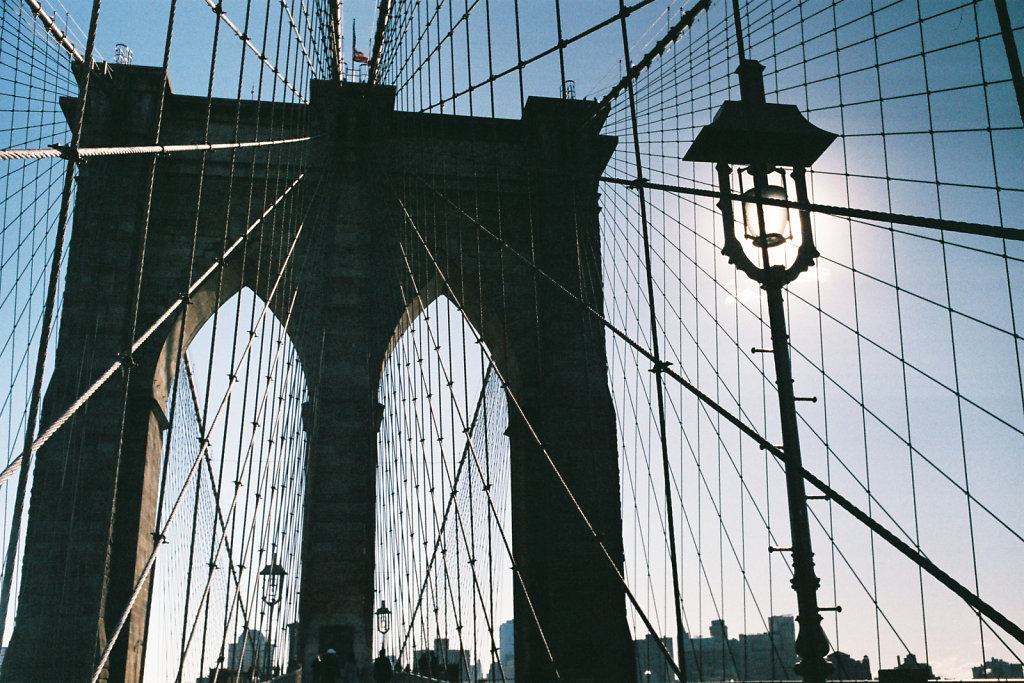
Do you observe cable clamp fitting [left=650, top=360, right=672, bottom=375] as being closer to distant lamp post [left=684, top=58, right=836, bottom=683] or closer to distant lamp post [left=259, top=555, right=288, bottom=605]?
distant lamp post [left=684, top=58, right=836, bottom=683]

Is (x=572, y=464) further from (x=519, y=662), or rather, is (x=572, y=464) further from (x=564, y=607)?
(x=519, y=662)

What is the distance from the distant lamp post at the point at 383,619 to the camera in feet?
42.3

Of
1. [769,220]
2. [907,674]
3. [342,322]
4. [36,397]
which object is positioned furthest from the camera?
[342,322]

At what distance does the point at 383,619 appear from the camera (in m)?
13.0

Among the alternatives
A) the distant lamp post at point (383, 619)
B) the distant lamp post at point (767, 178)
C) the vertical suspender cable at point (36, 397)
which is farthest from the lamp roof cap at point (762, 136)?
the distant lamp post at point (383, 619)

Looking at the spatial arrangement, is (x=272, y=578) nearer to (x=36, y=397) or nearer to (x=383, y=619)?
(x=383, y=619)

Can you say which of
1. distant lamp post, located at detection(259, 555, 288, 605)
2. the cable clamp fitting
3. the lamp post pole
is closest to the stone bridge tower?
distant lamp post, located at detection(259, 555, 288, 605)

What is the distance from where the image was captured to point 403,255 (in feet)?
40.5

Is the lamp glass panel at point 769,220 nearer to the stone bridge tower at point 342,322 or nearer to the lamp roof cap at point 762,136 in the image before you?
the lamp roof cap at point 762,136

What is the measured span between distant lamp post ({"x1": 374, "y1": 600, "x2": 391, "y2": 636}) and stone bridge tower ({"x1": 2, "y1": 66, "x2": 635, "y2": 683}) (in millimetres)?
Answer: 1206

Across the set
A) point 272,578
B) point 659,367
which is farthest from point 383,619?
point 659,367

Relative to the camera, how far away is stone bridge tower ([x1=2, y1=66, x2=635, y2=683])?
36.3 ft

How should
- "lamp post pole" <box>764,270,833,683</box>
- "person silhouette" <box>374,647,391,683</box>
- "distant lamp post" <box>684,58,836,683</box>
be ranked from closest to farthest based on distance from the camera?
"lamp post pole" <box>764,270,833,683</box>
"distant lamp post" <box>684,58,836,683</box>
"person silhouette" <box>374,647,391,683</box>

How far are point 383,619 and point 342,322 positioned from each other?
13.1 feet
